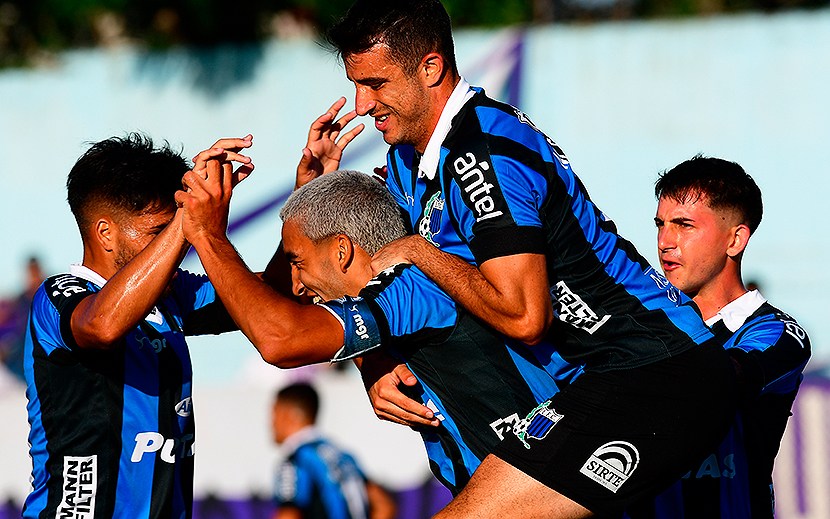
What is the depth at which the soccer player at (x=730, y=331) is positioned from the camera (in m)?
3.71

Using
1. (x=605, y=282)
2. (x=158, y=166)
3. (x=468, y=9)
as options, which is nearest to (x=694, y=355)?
(x=605, y=282)

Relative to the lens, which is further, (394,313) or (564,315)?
(564,315)

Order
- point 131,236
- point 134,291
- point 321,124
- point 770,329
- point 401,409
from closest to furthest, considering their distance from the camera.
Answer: point 134,291 → point 401,409 → point 131,236 → point 770,329 → point 321,124

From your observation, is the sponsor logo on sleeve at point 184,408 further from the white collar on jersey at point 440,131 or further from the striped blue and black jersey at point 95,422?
the white collar on jersey at point 440,131

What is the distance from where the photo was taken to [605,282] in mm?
3229

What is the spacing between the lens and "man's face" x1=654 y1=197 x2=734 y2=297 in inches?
158

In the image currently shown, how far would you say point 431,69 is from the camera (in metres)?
3.50

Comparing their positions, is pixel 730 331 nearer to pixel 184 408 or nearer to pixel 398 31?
pixel 398 31

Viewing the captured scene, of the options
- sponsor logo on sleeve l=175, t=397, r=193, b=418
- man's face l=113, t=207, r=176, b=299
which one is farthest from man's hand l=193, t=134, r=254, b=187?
sponsor logo on sleeve l=175, t=397, r=193, b=418

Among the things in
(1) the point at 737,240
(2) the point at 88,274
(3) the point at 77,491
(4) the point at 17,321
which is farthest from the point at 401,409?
(4) the point at 17,321

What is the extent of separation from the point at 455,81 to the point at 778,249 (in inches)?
312

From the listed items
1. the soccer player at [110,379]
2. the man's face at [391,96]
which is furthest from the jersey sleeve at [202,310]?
the man's face at [391,96]

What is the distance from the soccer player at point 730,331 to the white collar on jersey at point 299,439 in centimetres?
306

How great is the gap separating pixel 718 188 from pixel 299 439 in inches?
137
